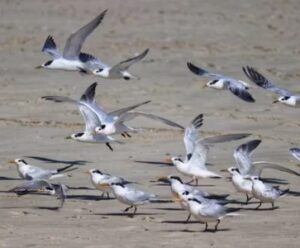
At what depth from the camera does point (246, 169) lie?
13.3 meters

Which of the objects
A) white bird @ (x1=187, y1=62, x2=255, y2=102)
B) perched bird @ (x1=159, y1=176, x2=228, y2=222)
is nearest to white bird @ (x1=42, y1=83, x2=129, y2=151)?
white bird @ (x1=187, y1=62, x2=255, y2=102)

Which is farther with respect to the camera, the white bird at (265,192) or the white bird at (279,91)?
the white bird at (279,91)

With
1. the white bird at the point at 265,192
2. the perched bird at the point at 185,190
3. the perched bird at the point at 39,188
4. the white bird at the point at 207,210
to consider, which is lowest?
the perched bird at the point at 39,188

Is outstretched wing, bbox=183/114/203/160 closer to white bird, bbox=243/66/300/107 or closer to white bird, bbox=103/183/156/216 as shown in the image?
white bird, bbox=243/66/300/107

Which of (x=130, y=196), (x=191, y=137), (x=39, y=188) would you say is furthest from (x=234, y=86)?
(x=130, y=196)

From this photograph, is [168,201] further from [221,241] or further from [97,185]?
[221,241]

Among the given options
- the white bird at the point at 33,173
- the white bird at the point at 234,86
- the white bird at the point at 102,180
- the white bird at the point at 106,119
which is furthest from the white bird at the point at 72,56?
the white bird at the point at 102,180

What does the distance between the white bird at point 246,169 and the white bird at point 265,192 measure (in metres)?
0.15

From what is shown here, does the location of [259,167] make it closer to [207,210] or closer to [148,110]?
[207,210]

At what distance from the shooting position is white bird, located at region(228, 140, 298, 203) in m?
12.6

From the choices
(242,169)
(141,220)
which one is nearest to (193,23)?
(242,169)

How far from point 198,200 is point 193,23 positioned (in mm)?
14445

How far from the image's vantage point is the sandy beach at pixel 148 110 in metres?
11.3

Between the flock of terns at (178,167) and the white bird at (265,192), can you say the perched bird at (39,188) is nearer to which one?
the flock of terns at (178,167)
